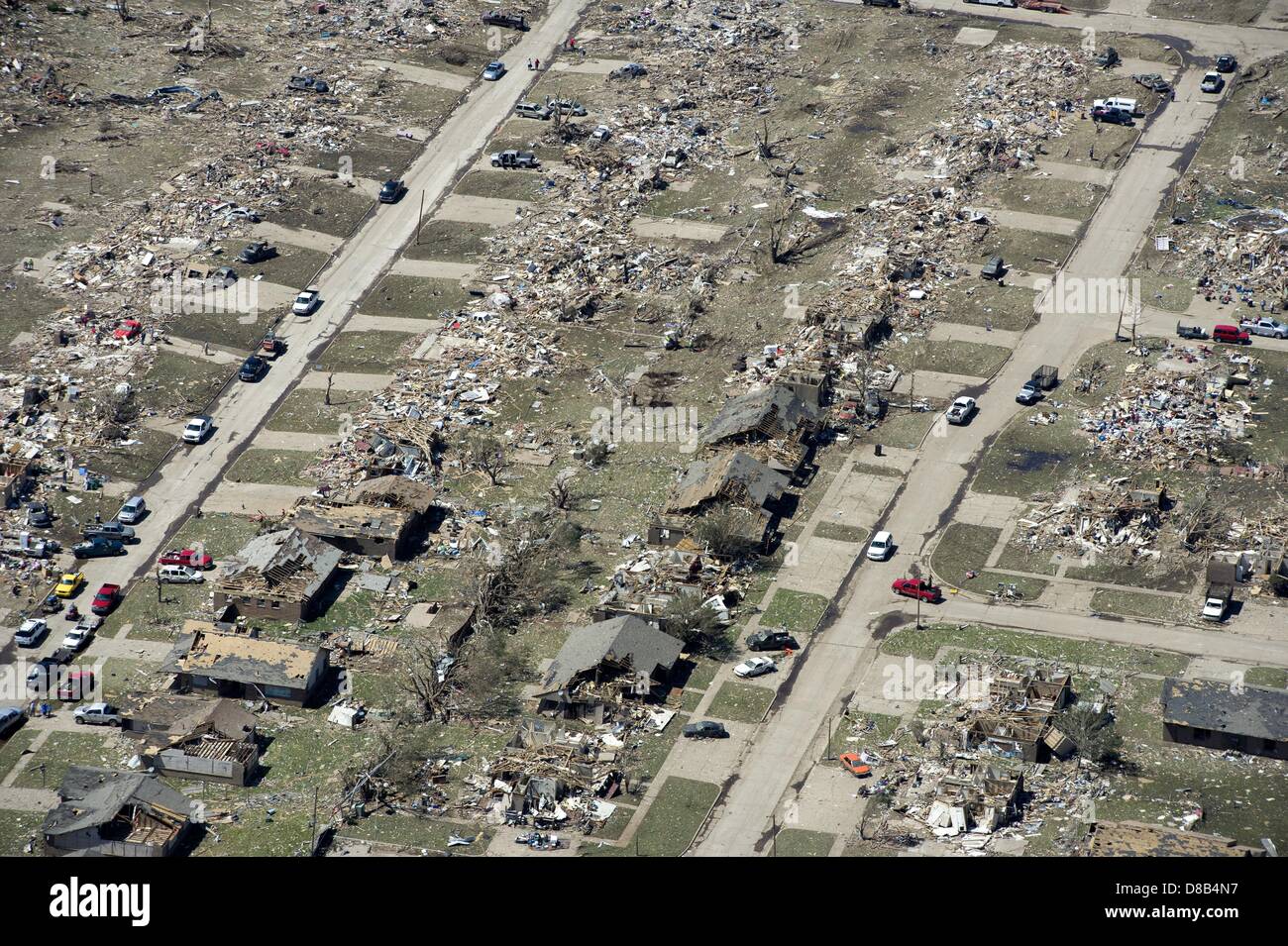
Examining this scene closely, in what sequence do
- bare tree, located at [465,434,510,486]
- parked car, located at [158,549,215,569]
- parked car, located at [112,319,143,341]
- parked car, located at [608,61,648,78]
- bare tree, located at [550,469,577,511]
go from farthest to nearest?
parked car, located at [608,61,648,78] < parked car, located at [112,319,143,341] < bare tree, located at [465,434,510,486] < bare tree, located at [550,469,577,511] < parked car, located at [158,549,215,569]

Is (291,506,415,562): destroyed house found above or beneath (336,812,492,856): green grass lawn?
above

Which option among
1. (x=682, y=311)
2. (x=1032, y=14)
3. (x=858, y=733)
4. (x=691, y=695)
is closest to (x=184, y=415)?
(x=682, y=311)

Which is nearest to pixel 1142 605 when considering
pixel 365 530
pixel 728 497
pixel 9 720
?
pixel 728 497

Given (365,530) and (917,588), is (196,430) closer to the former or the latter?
(365,530)

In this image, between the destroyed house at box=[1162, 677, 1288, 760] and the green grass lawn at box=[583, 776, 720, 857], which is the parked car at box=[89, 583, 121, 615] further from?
the destroyed house at box=[1162, 677, 1288, 760]

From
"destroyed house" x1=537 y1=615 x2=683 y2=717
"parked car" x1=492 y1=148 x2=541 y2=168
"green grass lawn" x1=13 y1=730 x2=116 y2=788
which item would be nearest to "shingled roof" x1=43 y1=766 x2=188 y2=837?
"green grass lawn" x1=13 y1=730 x2=116 y2=788

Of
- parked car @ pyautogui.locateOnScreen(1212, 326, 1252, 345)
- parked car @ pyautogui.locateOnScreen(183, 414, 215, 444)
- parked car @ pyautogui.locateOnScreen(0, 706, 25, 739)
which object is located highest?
parked car @ pyautogui.locateOnScreen(1212, 326, 1252, 345)

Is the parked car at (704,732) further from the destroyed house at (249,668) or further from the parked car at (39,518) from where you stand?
the parked car at (39,518)
